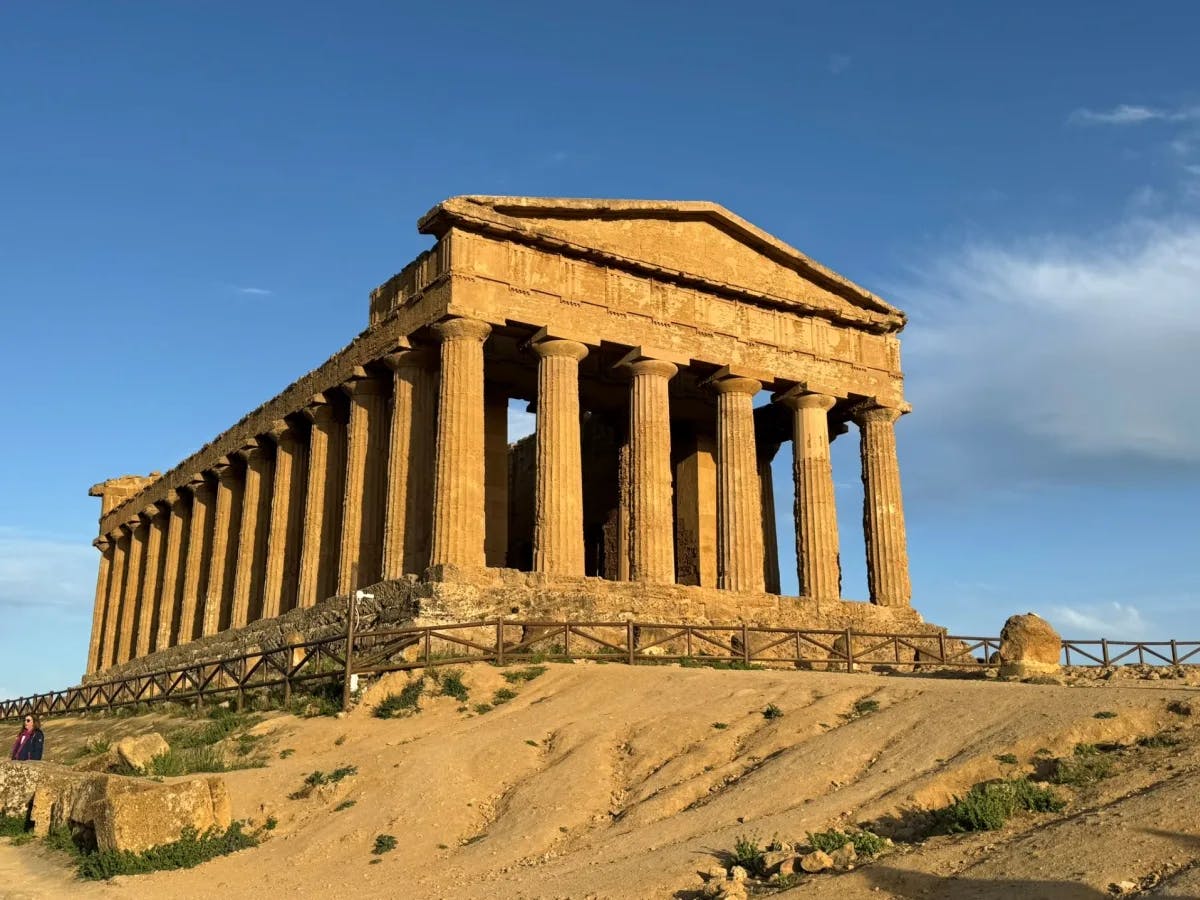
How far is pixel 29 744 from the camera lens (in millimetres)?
23203

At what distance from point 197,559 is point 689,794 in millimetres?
35316

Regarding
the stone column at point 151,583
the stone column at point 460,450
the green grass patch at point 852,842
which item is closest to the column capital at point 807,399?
the stone column at point 460,450

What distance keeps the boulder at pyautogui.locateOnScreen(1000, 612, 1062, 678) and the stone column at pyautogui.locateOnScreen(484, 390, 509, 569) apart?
665 inches

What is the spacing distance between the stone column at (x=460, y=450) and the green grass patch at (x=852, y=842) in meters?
17.1

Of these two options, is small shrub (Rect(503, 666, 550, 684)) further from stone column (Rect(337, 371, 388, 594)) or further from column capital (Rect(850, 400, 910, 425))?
column capital (Rect(850, 400, 910, 425))

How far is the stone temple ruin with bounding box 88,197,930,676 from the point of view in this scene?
30.8 meters

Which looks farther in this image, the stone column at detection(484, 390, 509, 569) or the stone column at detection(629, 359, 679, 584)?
the stone column at detection(484, 390, 509, 569)

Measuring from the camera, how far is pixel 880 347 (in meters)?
39.0

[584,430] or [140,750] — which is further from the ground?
[584,430]

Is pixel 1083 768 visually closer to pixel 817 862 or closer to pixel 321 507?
pixel 817 862

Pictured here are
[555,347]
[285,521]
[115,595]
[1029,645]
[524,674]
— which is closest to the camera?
[524,674]

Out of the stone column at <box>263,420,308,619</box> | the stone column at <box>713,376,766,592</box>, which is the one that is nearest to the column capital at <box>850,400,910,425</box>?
the stone column at <box>713,376,766,592</box>

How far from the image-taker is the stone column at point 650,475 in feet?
105

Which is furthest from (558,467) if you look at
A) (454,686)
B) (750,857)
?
(750,857)
